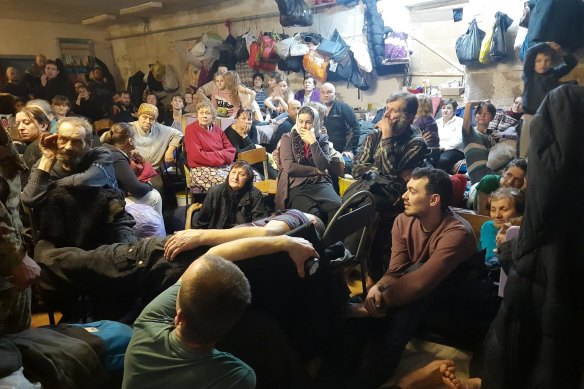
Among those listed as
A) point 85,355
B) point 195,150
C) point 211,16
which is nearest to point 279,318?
point 85,355

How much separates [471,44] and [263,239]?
4265mm

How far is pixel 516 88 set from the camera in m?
4.86

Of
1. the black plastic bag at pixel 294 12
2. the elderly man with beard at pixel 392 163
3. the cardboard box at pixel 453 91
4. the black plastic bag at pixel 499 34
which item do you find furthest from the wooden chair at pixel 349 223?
the black plastic bag at pixel 294 12

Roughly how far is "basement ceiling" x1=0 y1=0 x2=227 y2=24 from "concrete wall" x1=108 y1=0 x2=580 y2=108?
0.30 m

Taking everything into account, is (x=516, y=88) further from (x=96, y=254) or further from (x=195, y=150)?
(x=96, y=254)

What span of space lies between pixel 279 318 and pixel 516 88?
14.7ft

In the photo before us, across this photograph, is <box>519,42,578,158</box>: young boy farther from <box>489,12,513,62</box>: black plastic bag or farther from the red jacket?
the red jacket

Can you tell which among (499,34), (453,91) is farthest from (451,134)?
(499,34)

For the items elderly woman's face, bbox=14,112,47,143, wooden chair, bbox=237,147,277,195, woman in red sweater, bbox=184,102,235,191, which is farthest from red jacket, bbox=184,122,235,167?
elderly woman's face, bbox=14,112,47,143

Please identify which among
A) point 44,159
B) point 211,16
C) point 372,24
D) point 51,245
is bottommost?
point 51,245

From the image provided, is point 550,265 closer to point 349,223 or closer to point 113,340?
point 349,223

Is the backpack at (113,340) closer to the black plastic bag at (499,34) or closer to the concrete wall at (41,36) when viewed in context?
the black plastic bag at (499,34)

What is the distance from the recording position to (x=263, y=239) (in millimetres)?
1470

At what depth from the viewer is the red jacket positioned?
361 cm
